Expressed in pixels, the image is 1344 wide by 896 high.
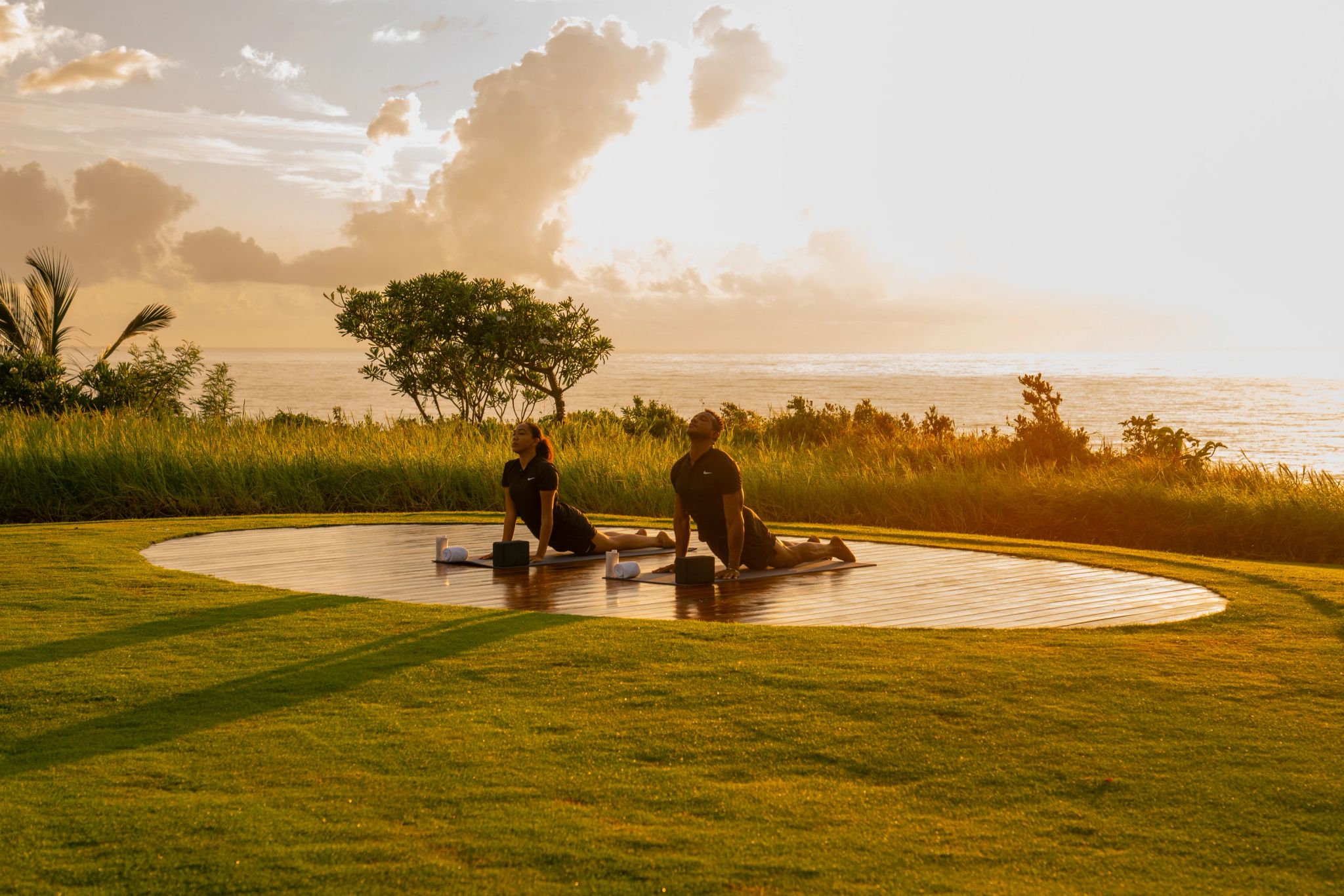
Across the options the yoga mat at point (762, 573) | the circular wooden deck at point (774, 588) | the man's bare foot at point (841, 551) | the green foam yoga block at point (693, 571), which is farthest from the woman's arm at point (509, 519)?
the man's bare foot at point (841, 551)

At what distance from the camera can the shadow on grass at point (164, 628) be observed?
22.2 ft

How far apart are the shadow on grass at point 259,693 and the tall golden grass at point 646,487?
10073mm

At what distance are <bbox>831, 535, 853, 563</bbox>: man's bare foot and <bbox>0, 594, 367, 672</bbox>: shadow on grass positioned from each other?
13.9 feet

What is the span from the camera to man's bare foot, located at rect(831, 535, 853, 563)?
34.7 feet

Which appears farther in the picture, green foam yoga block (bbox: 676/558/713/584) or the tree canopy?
the tree canopy

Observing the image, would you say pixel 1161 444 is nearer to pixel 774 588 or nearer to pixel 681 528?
pixel 774 588

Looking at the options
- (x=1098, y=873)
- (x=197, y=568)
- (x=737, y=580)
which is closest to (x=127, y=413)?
(x=197, y=568)

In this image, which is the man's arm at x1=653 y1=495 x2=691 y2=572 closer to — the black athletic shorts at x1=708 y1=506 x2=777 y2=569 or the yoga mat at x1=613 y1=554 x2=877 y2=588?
the yoga mat at x1=613 y1=554 x2=877 y2=588

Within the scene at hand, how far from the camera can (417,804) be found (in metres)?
4.55

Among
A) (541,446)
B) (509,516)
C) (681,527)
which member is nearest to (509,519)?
(509,516)

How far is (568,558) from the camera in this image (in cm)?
1073

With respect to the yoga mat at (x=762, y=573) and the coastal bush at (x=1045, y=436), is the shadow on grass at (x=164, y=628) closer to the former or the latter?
the yoga mat at (x=762, y=573)

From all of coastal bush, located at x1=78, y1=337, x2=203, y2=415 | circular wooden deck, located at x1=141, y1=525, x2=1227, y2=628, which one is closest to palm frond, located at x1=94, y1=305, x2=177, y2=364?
coastal bush, located at x1=78, y1=337, x2=203, y2=415

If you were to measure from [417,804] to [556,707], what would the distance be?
4.36 feet
